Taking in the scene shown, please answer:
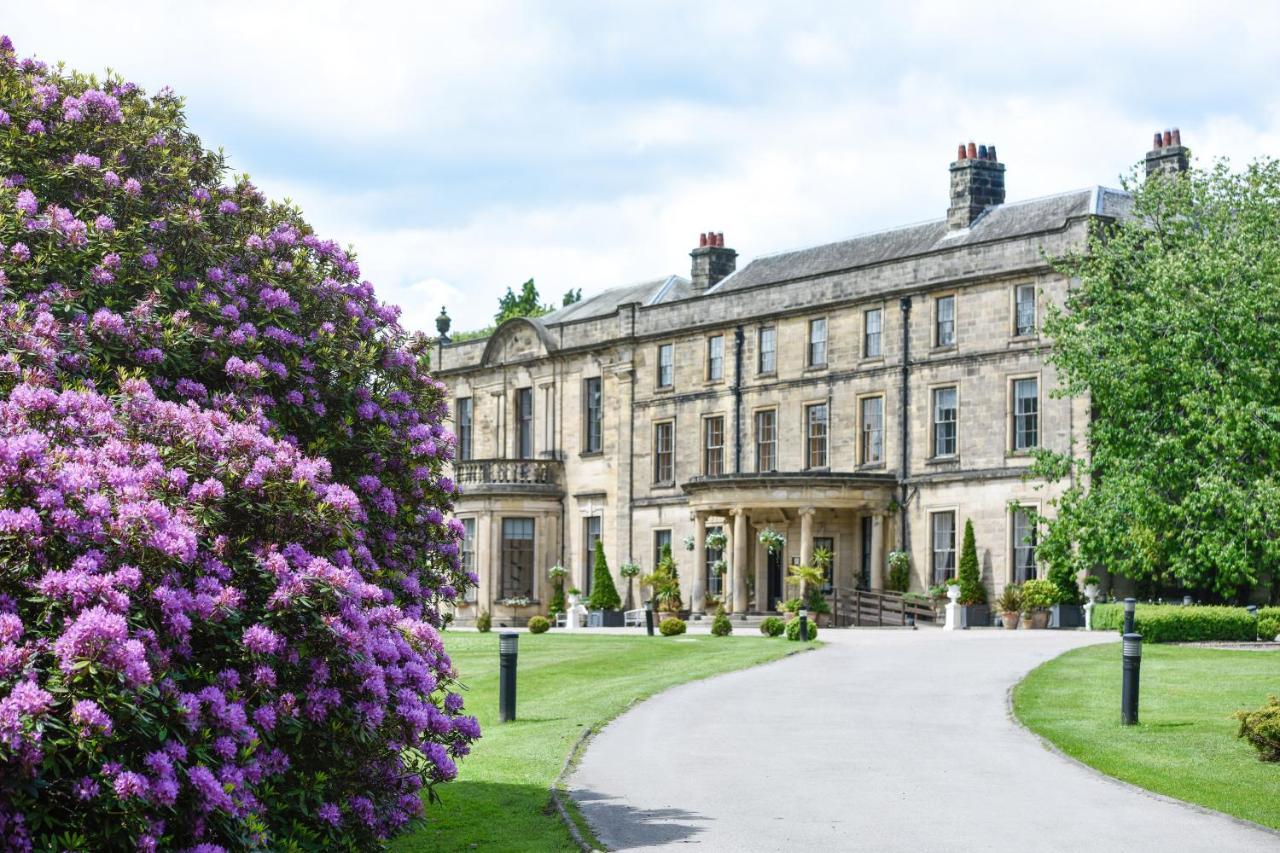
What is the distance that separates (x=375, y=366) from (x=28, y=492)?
4.78 metres

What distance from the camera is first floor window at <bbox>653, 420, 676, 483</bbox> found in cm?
5507

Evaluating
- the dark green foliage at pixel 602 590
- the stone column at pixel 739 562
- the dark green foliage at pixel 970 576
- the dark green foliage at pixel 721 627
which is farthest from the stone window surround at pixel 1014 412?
the dark green foliage at pixel 602 590

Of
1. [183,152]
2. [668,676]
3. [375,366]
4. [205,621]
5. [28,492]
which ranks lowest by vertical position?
[668,676]

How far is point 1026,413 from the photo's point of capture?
146 ft

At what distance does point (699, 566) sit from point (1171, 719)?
31175 millimetres

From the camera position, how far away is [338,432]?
12.7 m

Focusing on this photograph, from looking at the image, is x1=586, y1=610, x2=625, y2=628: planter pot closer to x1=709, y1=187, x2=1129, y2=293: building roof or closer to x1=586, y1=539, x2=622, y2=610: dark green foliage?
x1=586, y1=539, x2=622, y2=610: dark green foliage

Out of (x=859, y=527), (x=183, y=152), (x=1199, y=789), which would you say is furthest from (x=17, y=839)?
(x=859, y=527)

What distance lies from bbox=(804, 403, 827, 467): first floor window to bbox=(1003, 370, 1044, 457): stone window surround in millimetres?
6702

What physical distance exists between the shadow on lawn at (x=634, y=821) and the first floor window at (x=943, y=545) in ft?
106

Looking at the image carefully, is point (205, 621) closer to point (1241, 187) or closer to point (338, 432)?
point (338, 432)

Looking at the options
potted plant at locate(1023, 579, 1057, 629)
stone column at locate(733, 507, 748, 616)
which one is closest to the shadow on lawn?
potted plant at locate(1023, 579, 1057, 629)

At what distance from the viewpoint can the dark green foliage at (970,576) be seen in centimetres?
4419

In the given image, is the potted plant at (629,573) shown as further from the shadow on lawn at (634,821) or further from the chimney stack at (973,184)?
the shadow on lawn at (634,821)
